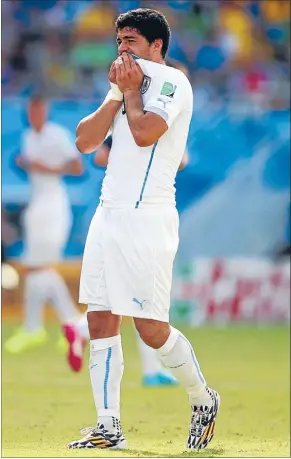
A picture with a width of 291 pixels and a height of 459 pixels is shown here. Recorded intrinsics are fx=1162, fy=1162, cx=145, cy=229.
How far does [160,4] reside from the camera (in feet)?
60.6

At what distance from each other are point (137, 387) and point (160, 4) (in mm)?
9825

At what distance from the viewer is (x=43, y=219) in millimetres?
13359

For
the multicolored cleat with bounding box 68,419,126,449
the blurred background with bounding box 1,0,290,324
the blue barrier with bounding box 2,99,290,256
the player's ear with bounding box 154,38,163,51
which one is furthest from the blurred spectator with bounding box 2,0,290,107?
the multicolored cleat with bounding box 68,419,126,449

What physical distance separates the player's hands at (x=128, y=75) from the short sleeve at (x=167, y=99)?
0.09 meters

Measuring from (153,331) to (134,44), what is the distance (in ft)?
4.98

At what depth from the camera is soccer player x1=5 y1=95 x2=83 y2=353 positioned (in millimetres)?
12797

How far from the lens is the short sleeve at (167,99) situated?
5.94 metres

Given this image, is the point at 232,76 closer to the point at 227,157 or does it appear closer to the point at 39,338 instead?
the point at 227,157

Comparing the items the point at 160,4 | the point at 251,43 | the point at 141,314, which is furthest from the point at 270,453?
the point at 251,43

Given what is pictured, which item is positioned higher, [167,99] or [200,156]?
[200,156]

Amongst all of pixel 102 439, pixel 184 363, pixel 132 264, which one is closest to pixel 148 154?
pixel 132 264

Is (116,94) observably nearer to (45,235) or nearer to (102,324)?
(102,324)

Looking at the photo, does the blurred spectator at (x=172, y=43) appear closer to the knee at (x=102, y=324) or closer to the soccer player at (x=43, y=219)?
the soccer player at (x=43, y=219)

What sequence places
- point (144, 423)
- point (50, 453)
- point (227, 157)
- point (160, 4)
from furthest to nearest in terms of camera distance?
point (160, 4)
point (227, 157)
point (144, 423)
point (50, 453)
